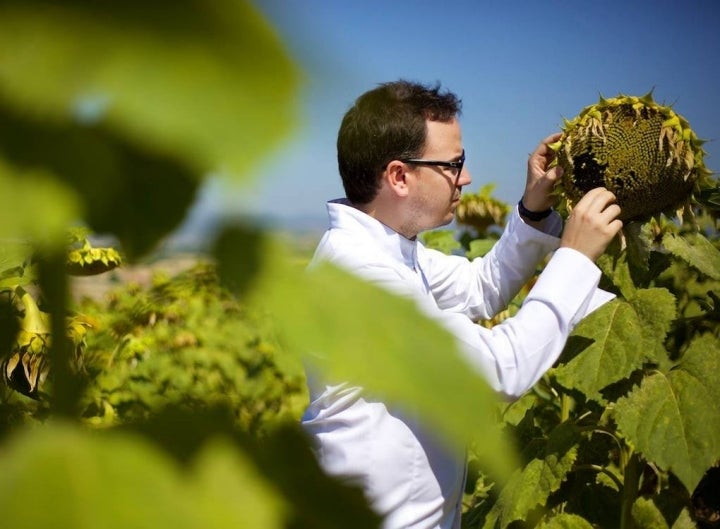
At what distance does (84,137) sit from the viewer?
188 mm

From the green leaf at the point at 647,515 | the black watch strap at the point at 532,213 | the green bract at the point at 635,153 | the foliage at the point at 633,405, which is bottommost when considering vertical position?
the green leaf at the point at 647,515

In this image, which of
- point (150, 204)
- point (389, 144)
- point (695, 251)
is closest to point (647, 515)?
point (695, 251)

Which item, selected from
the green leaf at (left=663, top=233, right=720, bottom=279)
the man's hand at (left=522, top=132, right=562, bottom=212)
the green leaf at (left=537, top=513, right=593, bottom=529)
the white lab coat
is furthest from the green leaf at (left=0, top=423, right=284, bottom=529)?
the green leaf at (left=537, top=513, right=593, bottom=529)

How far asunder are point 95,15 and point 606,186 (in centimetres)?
124

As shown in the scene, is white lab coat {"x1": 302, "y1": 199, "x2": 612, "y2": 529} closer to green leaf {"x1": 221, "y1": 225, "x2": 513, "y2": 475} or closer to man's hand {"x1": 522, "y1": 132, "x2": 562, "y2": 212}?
man's hand {"x1": 522, "y1": 132, "x2": 562, "y2": 212}

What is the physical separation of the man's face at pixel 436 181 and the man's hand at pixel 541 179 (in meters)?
0.14

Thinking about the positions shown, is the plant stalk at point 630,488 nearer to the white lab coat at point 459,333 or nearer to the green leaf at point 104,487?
the white lab coat at point 459,333

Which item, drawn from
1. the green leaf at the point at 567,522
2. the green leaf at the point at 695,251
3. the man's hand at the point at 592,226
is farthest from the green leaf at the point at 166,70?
the green leaf at the point at 567,522

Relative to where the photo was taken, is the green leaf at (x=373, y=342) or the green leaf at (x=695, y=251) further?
the green leaf at (x=695, y=251)

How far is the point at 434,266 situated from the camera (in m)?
1.85

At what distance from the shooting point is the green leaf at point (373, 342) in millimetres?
186

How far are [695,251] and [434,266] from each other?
1.80 feet

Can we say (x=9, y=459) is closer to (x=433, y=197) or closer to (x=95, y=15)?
(x=95, y=15)

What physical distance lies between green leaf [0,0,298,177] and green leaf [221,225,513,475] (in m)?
0.03
